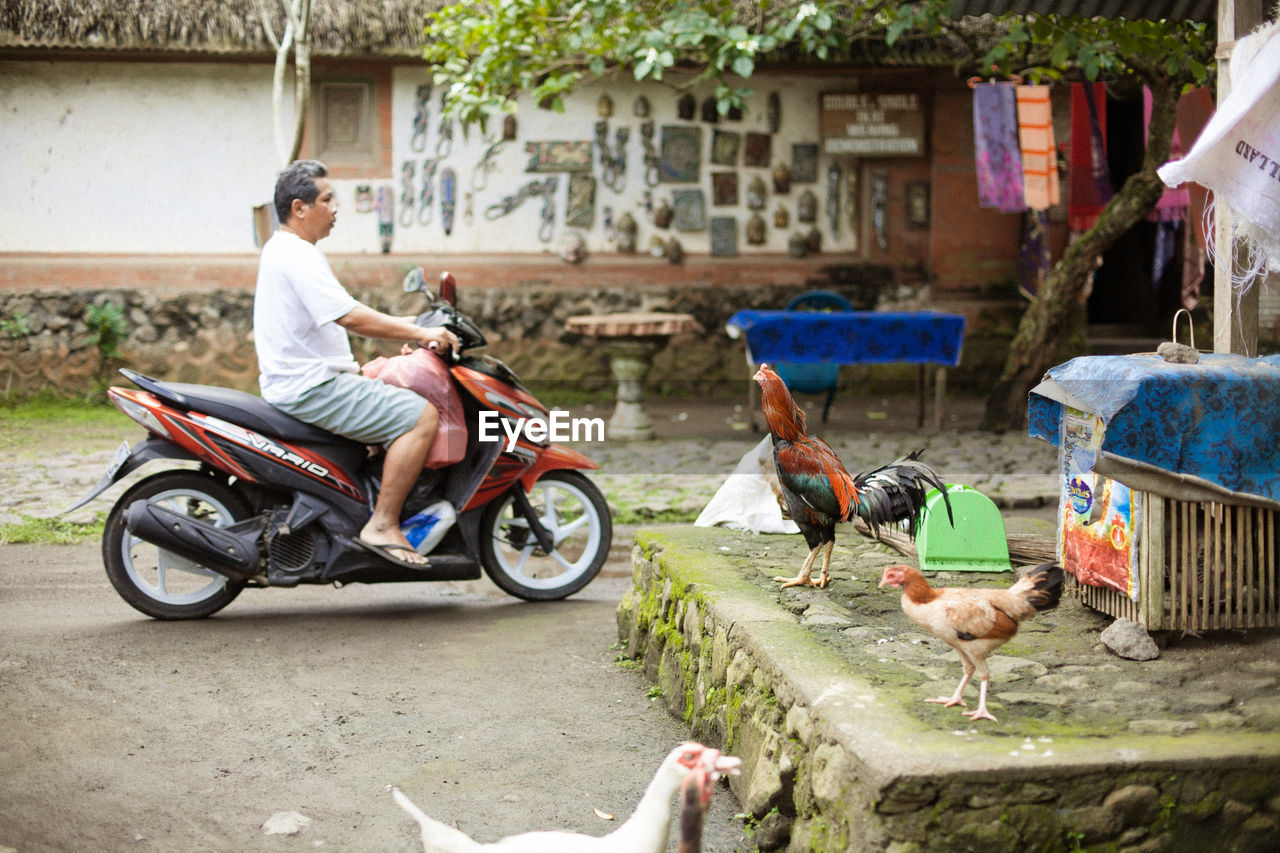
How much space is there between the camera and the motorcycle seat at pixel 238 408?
5.02 meters

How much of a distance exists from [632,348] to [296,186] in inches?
214

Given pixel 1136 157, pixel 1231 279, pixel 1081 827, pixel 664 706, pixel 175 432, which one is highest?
pixel 1136 157

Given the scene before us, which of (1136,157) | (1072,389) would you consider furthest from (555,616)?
(1136,157)

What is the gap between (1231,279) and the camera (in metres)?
4.37

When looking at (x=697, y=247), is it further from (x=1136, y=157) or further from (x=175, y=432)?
(x=175, y=432)

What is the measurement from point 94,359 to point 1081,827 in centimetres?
1130

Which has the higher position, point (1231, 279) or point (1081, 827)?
point (1231, 279)

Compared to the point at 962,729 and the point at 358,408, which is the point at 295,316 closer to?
the point at 358,408

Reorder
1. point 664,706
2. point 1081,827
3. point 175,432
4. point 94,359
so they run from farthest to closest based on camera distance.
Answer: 1. point 94,359
2. point 175,432
3. point 664,706
4. point 1081,827

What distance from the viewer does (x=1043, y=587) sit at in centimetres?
300

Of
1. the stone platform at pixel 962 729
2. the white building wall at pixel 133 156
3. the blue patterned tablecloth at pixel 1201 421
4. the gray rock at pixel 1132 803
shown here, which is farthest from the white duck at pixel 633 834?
the white building wall at pixel 133 156

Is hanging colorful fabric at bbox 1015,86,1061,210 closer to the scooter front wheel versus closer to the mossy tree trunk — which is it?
the mossy tree trunk

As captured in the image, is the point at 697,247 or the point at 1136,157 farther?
the point at 1136,157

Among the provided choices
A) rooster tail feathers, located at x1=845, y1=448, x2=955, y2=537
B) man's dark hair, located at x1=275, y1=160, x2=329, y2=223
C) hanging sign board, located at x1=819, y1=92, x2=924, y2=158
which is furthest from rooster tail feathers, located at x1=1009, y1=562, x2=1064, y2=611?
hanging sign board, located at x1=819, y1=92, x2=924, y2=158
